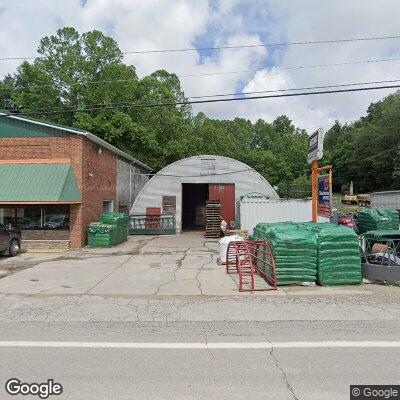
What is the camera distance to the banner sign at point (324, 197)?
1323cm

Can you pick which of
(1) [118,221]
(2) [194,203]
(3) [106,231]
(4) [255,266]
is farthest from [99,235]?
(2) [194,203]

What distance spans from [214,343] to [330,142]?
101 meters

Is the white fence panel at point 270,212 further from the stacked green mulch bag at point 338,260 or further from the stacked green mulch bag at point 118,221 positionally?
the stacked green mulch bag at point 338,260

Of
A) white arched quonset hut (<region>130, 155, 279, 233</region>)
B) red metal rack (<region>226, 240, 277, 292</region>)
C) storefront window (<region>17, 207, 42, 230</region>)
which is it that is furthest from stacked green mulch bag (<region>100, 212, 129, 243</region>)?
red metal rack (<region>226, 240, 277, 292</region>)

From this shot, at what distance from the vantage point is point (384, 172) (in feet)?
251

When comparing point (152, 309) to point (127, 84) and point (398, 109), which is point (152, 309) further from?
point (398, 109)

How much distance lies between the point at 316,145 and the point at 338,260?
A: 450 cm

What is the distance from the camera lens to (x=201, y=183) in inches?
1133

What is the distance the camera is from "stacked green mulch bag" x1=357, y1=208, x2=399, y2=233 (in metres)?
21.7

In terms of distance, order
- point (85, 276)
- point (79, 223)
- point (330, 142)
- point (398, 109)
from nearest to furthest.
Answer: point (85, 276) → point (79, 223) → point (398, 109) → point (330, 142)

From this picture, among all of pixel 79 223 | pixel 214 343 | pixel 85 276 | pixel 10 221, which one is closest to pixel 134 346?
pixel 214 343

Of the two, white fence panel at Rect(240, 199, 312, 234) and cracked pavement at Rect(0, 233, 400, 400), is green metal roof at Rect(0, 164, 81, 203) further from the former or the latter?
white fence panel at Rect(240, 199, 312, 234)

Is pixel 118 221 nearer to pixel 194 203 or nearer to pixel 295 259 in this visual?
pixel 295 259

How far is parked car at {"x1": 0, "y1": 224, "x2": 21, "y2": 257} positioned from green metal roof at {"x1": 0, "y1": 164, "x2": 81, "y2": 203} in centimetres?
193
